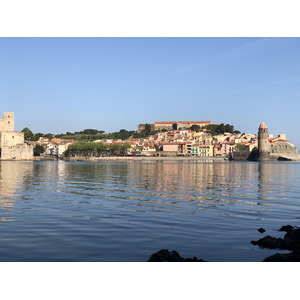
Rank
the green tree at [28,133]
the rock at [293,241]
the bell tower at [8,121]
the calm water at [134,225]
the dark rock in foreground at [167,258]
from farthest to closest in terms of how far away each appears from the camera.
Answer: the green tree at [28,133] → the bell tower at [8,121] → the rock at [293,241] → the calm water at [134,225] → the dark rock in foreground at [167,258]

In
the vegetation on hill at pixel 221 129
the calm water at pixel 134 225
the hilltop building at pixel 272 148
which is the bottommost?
the calm water at pixel 134 225

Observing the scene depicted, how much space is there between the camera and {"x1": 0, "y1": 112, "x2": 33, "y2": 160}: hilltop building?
71.4 meters

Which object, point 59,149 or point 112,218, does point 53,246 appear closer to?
point 112,218

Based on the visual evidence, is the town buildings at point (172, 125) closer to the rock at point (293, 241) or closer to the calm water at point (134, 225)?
the calm water at point (134, 225)

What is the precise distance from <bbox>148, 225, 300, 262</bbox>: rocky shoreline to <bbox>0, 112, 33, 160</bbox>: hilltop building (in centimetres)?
7000

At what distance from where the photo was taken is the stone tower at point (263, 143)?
82.9 metres

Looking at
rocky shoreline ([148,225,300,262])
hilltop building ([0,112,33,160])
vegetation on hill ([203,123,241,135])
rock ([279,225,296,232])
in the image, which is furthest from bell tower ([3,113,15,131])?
rocky shoreline ([148,225,300,262])

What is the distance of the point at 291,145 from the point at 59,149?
2285 inches

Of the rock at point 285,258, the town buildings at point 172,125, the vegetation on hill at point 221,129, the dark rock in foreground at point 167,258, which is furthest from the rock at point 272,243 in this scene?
the town buildings at point 172,125

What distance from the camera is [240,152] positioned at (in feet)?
291

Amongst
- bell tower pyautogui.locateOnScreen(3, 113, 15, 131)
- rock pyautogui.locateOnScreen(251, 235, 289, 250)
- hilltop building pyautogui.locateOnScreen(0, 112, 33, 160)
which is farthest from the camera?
bell tower pyautogui.locateOnScreen(3, 113, 15, 131)

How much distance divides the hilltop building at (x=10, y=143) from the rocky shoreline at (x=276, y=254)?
7000 cm

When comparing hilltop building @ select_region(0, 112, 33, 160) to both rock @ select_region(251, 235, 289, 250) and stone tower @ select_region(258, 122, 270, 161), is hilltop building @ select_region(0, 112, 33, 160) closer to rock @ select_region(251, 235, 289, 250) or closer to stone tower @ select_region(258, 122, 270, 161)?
stone tower @ select_region(258, 122, 270, 161)

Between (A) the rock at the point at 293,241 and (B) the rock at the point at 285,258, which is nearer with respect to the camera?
(B) the rock at the point at 285,258
